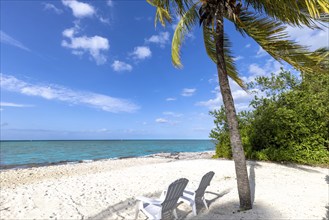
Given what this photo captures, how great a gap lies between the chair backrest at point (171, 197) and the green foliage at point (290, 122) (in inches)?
336

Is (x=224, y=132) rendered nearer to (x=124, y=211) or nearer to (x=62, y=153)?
(x=124, y=211)

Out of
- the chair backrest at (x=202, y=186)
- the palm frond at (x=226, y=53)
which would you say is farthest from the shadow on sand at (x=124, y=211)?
the palm frond at (x=226, y=53)

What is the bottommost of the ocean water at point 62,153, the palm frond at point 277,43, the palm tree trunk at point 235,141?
the ocean water at point 62,153

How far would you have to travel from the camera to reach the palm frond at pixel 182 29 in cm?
636

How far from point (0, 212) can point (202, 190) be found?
4634 millimetres

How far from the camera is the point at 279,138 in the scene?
1170cm

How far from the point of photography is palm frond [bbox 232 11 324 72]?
5.27 m

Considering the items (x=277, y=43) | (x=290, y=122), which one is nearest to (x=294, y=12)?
(x=277, y=43)

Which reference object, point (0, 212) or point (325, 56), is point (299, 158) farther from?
point (0, 212)

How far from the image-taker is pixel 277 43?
17.5 ft

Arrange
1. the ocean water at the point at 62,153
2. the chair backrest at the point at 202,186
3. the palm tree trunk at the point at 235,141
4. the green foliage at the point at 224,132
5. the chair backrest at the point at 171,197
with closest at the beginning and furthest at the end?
1. the chair backrest at the point at 171,197
2. the palm tree trunk at the point at 235,141
3. the chair backrest at the point at 202,186
4. the green foliage at the point at 224,132
5. the ocean water at the point at 62,153

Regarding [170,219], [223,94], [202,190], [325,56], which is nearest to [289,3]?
[325,56]

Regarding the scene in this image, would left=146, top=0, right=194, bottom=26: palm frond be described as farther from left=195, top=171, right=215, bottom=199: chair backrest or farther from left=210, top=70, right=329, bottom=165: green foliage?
left=210, top=70, right=329, bottom=165: green foliage

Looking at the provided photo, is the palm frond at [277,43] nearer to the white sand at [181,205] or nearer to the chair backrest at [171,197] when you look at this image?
the white sand at [181,205]
